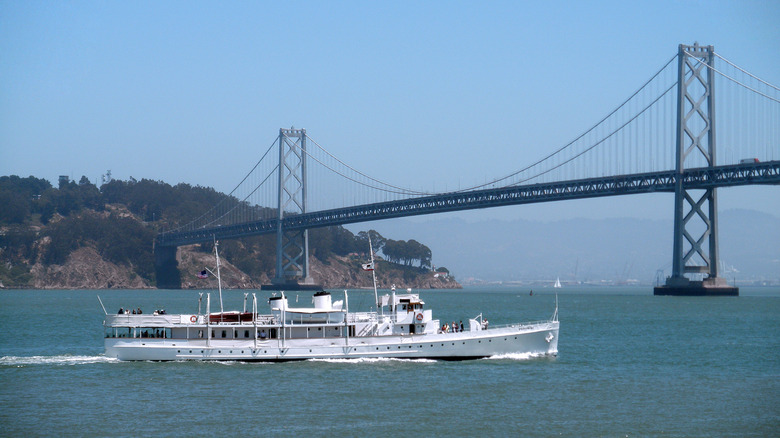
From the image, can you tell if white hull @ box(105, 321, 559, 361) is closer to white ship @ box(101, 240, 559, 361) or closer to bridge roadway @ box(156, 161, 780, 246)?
white ship @ box(101, 240, 559, 361)

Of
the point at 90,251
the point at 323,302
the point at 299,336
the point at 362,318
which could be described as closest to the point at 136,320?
the point at 299,336

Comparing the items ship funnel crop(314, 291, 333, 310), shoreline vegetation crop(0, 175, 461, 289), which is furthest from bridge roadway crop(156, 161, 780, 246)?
ship funnel crop(314, 291, 333, 310)

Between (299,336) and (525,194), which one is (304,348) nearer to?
(299,336)

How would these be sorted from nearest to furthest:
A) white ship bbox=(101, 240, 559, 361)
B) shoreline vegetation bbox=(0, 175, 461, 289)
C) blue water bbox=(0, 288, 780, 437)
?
blue water bbox=(0, 288, 780, 437)
white ship bbox=(101, 240, 559, 361)
shoreline vegetation bbox=(0, 175, 461, 289)

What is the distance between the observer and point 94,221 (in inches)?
7077

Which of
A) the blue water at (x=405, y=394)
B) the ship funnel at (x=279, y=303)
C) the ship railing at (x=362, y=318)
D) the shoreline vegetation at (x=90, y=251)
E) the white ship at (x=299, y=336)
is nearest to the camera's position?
the blue water at (x=405, y=394)

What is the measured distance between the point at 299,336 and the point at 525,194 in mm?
79468

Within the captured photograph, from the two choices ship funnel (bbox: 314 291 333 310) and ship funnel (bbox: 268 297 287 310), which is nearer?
ship funnel (bbox: 268 297 287 310)

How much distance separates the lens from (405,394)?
36.6 m

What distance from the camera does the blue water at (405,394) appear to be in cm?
3100

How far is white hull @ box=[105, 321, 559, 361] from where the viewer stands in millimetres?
44938

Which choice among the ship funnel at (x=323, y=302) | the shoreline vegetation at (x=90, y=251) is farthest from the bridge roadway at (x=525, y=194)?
the ship funnel at (x=323, y=302)

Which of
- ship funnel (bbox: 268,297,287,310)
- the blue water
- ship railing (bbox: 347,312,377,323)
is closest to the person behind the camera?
the blue water

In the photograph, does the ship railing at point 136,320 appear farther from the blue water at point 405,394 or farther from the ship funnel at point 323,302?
the ship funnel at point 323,302
